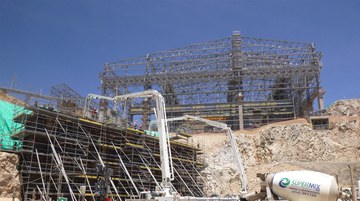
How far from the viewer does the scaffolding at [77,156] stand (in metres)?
25.0

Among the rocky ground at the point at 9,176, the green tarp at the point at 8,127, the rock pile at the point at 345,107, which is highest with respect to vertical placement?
the rock pile at the point at 345,107

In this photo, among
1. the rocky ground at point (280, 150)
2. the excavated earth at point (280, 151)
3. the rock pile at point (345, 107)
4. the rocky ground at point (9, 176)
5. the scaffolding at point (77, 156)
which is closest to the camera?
the rocky ground at point (9, 176)

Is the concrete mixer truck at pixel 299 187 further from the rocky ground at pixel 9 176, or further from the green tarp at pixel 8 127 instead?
the green tarp at pixel 8 127

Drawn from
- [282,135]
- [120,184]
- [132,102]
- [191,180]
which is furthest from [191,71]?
[120,184]

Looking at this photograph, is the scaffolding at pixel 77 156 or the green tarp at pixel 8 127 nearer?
the scaffolding at pixel 77 156

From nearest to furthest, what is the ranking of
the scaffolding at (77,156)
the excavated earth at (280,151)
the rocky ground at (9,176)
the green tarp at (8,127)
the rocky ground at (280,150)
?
1. the rocky ground at (9,176)
2. the scaffolding at (77,156)
3. the green tarp at (8,127)
4. the excavated earth at (280,151)
5. the rocky ground at (280,150)

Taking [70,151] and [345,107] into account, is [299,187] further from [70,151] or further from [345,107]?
[345,107]

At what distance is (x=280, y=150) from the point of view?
44.4m

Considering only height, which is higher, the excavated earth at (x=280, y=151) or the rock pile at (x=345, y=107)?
the rock pile at (x=345, y=107)

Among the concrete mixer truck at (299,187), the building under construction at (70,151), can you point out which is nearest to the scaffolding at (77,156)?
the building under construction at (70,151)

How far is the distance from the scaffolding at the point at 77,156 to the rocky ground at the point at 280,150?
747cm

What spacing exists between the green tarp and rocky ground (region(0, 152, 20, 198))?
1.36 m

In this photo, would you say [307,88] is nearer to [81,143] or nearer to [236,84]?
[236,84]

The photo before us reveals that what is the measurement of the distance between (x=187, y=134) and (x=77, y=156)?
18632 mm
